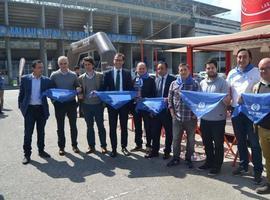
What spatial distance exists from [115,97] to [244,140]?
2.52 m

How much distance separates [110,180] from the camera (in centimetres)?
539

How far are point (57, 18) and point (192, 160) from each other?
5547 centimetres

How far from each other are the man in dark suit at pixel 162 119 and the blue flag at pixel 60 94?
1.70m

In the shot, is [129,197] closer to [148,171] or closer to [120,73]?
[148,171]

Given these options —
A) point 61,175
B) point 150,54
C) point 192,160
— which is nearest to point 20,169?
point 61,175

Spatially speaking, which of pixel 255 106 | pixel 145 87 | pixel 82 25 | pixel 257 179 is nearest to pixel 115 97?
pixel 145 87

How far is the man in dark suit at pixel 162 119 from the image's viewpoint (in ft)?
21.1

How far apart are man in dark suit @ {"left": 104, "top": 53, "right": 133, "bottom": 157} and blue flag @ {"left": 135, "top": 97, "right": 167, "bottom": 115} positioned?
35 cm

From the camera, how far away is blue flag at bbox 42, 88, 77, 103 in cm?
674

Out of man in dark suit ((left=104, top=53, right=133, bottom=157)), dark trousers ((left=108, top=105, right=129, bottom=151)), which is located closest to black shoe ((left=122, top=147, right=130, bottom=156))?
man in dark suit ((left=104, top=53, right=133, bottom=157))

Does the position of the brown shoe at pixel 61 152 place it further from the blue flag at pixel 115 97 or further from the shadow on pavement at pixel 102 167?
the blue flag at pixel 115 97

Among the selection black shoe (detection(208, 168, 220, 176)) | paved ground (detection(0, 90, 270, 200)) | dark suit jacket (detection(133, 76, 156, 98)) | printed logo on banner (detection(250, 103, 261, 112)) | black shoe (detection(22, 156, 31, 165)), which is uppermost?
dark suit jacket (detection(133, 76, 156, 98))

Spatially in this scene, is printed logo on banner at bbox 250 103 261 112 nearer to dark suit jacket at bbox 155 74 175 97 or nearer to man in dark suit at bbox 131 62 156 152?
dark suit jacket at bbox 155 74 175 97

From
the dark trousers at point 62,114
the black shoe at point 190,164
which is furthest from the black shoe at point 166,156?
the dark trousers at point 62,114
